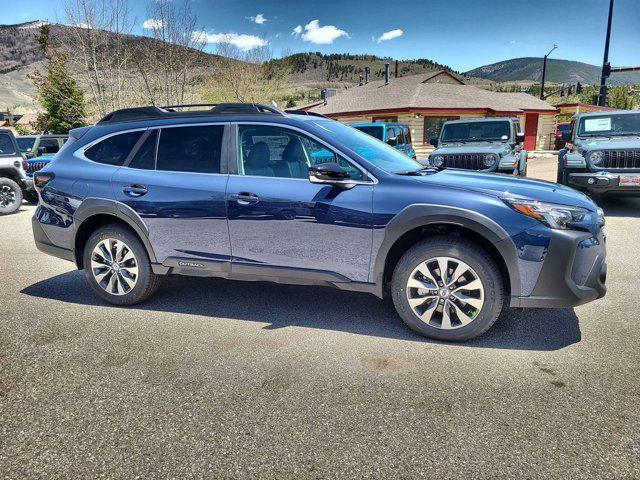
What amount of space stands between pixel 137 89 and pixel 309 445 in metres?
28.4

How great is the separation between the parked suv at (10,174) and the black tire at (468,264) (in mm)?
10476

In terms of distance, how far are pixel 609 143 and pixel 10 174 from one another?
41.4 ft

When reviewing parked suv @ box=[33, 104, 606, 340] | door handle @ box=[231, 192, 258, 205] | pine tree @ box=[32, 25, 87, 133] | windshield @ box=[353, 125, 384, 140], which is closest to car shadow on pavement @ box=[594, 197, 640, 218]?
windshield @ box=[353, 125, 384, 140]

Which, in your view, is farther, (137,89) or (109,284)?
(137,89)

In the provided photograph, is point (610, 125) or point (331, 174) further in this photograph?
point (610, 125)

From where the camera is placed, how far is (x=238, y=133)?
4.04m

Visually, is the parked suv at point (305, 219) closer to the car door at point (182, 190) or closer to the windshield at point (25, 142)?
the car door at point (182, 190)

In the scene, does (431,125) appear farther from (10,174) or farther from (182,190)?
(182,190)

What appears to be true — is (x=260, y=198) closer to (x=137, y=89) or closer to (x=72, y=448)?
(x=72, y=448)

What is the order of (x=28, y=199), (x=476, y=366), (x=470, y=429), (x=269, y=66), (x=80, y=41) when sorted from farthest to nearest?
(x=269, y=66), (x=80, y=41), (x=28, y=199), (x=476, y=366), (x=470, y=429)

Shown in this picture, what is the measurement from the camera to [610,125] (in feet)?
31.5

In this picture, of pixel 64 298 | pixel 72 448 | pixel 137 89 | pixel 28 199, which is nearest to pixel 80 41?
pixel 137 89

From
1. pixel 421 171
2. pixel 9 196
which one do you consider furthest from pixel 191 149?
pixel 9 196

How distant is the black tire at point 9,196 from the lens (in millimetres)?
10697
